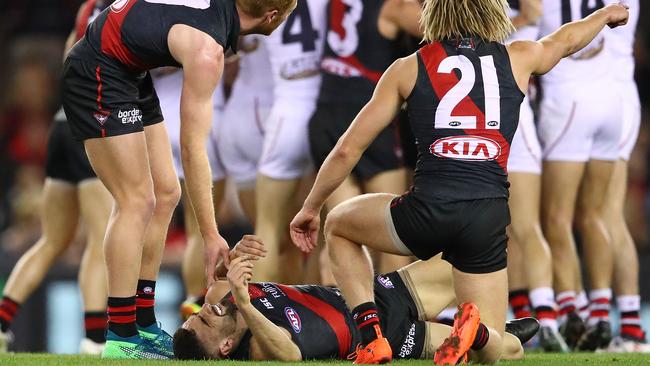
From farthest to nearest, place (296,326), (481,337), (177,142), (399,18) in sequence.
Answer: (177,142), (399,18), (296,326), (481,337)

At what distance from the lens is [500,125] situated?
583 cm

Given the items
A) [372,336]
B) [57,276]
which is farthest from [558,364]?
[57,276]

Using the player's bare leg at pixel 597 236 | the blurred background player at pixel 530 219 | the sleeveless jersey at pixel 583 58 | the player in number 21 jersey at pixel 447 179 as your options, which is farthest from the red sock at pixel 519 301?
the player in number 21 jersey at pixel 447 179

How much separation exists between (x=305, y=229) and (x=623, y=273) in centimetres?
342

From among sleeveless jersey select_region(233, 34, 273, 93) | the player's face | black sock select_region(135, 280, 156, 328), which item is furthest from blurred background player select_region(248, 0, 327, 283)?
the player's face

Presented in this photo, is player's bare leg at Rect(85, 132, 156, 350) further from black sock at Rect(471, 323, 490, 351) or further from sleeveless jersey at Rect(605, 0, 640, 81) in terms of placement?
sleeveless jersey at Rect(605, 0, 640, 81)

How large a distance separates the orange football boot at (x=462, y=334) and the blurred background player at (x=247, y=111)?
410cm

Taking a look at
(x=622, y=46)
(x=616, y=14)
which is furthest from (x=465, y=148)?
(x=622, y=46)

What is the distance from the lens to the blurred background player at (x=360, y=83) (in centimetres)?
824

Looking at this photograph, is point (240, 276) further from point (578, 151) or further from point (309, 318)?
point (578, 151)

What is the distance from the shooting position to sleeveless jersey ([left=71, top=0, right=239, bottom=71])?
19.6 ft

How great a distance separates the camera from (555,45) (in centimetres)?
607

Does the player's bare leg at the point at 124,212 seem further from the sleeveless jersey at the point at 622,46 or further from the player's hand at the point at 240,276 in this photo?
the sleeveless jersey at the point at 622,46

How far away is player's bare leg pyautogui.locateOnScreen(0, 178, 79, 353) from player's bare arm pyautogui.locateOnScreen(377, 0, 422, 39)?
2408 mm
